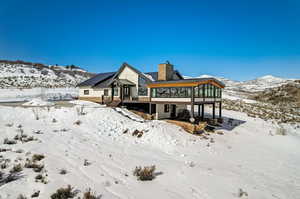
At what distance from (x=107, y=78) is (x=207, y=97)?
1653 cm

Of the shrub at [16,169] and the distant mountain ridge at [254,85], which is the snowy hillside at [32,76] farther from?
the distant mountain ridge at [254,85]

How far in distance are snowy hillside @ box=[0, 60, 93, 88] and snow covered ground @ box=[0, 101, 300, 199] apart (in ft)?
106

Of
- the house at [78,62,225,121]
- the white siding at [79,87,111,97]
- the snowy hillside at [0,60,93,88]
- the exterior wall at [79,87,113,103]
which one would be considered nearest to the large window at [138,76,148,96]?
the house at [78,62,225,121]

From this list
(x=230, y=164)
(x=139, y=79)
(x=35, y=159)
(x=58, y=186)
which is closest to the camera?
(x=58, y=186)

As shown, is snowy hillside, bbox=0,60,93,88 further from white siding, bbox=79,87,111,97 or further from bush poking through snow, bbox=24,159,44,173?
bush poking through snow, bbox=24,159,44,173

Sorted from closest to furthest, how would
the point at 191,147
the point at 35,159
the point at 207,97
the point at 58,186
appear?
the point at 58,186
the point at 35,159
the point at 191,147
the point at 207,97

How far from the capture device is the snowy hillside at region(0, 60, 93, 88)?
42.1 m

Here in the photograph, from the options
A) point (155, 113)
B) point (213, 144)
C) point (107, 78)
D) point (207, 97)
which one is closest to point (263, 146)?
point (213, 144)

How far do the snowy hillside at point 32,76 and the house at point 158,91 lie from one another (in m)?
24.6

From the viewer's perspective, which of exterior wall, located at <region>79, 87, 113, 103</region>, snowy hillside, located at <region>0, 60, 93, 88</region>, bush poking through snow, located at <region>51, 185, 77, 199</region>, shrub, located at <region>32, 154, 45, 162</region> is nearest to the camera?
bush poking through snow, located at <region>51, 185, 77, 199</region>

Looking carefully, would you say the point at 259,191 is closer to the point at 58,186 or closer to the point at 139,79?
the point at 58,186

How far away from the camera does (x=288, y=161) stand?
10922 millimetres

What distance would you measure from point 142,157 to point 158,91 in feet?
34.5

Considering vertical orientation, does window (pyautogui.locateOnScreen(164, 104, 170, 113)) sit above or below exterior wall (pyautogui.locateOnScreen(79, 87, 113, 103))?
below
